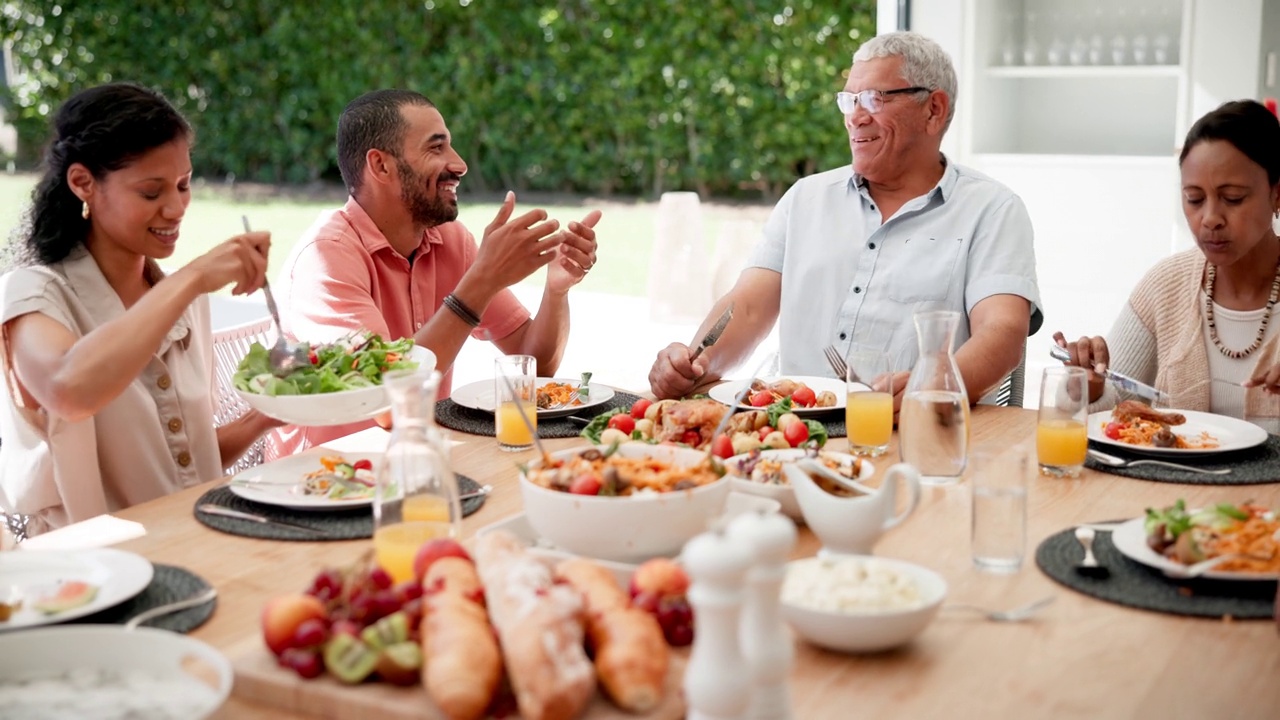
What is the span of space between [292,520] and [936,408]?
3.08 feet

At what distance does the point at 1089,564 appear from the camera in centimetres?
159

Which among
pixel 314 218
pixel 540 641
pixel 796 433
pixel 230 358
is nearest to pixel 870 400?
pixel 796 433

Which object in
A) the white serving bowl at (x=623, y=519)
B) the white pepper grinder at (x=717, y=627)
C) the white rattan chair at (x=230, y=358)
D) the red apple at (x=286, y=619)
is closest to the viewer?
the white pepper grinder at (x=717, y=627)

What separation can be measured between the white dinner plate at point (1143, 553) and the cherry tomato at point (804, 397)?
2.62ft

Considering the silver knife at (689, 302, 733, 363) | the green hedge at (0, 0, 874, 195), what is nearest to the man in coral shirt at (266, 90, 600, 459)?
the silver knife at (689, 302, 733, 363)

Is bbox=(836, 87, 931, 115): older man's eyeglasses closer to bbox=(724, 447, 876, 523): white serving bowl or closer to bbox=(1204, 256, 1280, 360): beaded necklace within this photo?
bbox=(1204, 256, 1280, 360): beaded necklace

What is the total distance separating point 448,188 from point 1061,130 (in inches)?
140

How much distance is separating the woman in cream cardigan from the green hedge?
5.80 meters

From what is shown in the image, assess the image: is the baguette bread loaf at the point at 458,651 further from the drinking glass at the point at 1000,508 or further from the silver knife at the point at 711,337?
the silver knife at the point at 711,337

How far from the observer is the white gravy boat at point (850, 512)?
156 cm

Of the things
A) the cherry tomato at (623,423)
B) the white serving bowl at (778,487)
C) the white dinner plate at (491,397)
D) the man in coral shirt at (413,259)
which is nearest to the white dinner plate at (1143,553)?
the white serving bowl at (778,487)

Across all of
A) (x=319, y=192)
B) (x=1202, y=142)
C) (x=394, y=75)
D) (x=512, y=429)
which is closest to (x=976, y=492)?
(x=512, y=429)

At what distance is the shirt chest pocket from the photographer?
9.63 ft

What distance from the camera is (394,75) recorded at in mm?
9914
